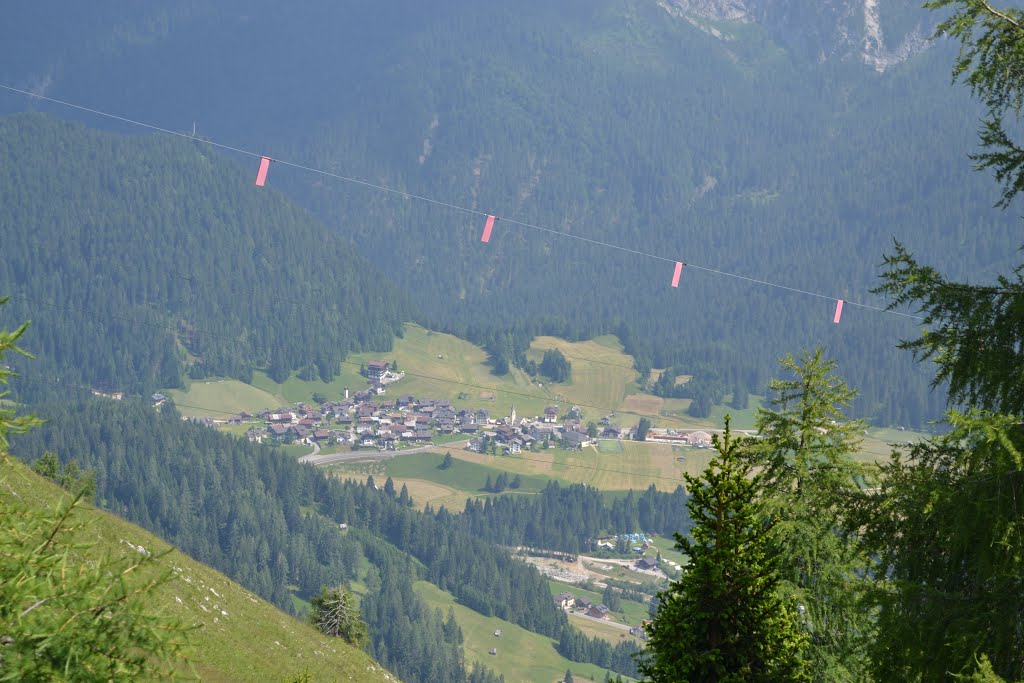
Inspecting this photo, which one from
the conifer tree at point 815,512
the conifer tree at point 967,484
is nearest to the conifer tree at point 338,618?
the conifer tree at point 815,512

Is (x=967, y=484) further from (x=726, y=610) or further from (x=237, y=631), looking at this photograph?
(x=237, y=631)

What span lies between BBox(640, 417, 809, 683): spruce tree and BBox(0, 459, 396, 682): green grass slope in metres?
26.8

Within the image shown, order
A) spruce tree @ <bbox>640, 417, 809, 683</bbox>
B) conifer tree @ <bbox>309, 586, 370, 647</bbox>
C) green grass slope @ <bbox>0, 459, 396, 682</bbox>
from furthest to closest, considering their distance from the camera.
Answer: conifer tree @ <bbox>309, 586, 370, 647</bbox>, green grass slope @ <bbox>0, 459, 396, 682</bbox>, spruce tree @ <bbox>640, 417, 809, 683</bbox>

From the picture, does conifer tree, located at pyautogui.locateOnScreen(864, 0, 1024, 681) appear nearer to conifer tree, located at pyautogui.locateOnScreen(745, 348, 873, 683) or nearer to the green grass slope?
conifer tree, located at pyautogui.locateOnScreen(745, 348, 873, 683)

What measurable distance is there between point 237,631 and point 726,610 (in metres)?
35.7

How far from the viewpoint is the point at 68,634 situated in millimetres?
10805

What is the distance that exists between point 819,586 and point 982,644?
1119cm

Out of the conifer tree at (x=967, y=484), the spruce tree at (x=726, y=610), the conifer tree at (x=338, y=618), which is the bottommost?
the conifer tree at (x=338, y=618)

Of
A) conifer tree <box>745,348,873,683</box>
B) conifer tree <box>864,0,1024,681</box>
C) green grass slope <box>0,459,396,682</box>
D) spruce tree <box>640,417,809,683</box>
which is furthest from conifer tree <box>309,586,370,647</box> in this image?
conifer tree <box>864,0,1024,681</box>

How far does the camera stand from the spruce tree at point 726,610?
1734cm

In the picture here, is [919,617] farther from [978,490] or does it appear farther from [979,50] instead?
[979,50]

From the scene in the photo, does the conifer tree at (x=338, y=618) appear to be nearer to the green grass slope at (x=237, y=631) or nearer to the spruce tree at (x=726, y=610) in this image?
the green grass slope at (x=237, y=631)

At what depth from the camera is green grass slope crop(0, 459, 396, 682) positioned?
44.1m

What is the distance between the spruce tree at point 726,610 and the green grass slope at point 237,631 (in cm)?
2677
